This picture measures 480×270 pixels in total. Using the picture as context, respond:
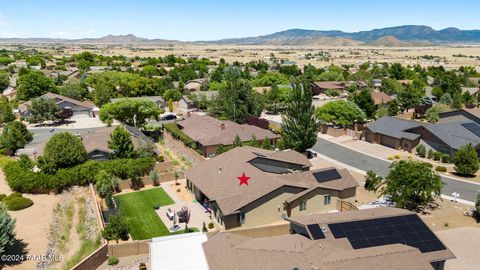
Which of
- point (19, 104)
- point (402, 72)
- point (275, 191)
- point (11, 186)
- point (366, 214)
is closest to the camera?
point (366, 214)

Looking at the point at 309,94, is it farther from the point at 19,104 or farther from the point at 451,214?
the point at 19,104

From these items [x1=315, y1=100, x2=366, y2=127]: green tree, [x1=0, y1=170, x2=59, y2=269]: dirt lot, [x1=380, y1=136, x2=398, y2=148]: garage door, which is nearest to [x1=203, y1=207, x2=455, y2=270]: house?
[x1=0, y1=170, x2=59, y2=269]: dirt lot

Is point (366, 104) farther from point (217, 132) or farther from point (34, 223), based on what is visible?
point (34, 223)

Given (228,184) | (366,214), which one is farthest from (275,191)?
(366,214)

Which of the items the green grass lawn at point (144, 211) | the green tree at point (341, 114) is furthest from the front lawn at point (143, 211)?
the green tree at point (341, 114)

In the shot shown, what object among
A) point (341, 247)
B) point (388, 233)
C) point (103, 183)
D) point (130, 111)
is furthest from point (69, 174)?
point (388, 233)
